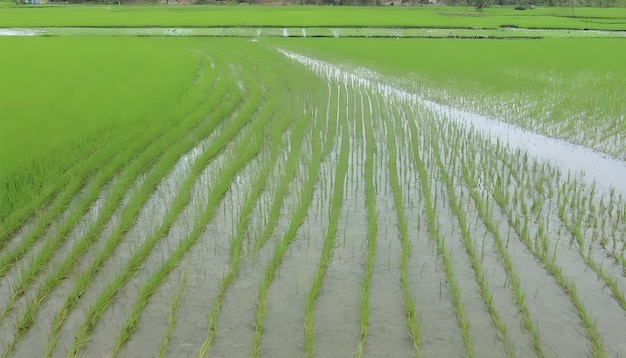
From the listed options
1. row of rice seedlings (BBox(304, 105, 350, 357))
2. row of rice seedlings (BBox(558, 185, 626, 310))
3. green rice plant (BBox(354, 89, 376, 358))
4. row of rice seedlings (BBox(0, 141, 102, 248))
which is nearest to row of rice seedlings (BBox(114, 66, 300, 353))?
row of rice seedlings (BBox(304, 105, 350, 357))

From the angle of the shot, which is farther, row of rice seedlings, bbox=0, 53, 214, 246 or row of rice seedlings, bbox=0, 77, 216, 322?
row of rice seedlings, bbox=0, 53, 214, 246

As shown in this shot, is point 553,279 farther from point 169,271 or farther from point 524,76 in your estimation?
point 524,76

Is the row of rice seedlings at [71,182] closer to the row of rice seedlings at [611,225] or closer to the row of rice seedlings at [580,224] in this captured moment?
the row of rice seedlings at [580,224]

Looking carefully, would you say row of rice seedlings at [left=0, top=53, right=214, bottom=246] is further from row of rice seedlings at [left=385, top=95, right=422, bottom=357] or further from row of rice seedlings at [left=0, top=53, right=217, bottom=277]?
row of rice seedlings at [left=385, top=95, right=422, bottom=357]

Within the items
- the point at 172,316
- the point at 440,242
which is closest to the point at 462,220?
the point at 440,242

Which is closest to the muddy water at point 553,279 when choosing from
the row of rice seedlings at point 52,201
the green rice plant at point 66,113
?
the row of rice seedlings at point 52,201

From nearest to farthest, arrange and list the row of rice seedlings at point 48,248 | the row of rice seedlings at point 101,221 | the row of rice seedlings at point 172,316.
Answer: the row of rice seedlings at point 172,316 → the row of rice seedlings at point 101,221 → the row of rice seedlings at point 48,248

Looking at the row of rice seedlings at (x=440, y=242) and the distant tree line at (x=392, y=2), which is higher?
the distant tree line at (x=392, y=2)
